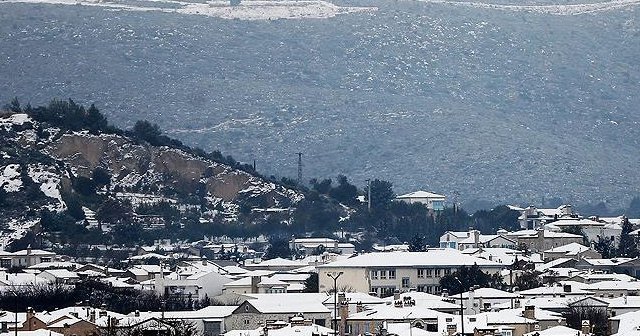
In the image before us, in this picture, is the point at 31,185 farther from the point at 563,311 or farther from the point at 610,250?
the point at 563,311

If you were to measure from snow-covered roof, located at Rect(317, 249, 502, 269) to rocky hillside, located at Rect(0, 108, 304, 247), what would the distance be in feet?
173

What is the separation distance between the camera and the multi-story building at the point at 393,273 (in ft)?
346

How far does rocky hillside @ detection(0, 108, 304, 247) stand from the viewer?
168375 mm

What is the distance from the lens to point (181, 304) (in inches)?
3885

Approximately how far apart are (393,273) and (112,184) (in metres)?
79.2

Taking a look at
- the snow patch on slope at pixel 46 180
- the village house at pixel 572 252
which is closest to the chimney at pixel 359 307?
the village house at pixel 572 252

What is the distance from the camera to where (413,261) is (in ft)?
356

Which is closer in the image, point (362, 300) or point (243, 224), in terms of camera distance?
point (362, 300)

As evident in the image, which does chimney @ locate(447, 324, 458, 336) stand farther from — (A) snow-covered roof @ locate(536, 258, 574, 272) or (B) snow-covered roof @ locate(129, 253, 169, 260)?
(B) snow-covered roof @ locate(129, 253, 169, 260)

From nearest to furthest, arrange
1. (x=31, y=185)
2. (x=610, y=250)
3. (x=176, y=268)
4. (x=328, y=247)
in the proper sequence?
(x=176, y=268), (x=610, y=250), (x=328, y=247), (x=31, y=185)

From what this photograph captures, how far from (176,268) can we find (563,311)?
38.8 meters

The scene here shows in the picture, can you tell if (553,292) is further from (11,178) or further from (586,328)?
(11,178)

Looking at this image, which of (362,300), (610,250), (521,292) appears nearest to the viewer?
(362,300)

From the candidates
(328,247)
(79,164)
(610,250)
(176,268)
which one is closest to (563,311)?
(176,268)
